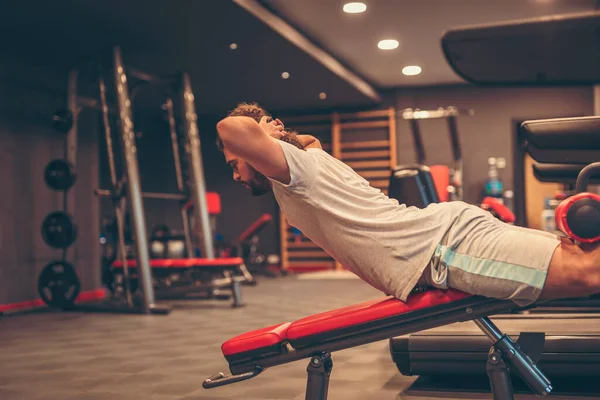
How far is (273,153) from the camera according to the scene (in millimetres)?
1664

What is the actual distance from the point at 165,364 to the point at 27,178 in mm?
3770

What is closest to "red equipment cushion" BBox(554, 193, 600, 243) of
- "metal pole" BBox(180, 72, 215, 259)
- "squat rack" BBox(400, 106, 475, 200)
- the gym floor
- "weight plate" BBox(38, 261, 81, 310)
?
the gym floor

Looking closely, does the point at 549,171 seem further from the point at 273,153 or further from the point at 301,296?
the point at 301,296

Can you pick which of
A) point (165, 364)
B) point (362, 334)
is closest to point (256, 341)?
point (362, 334)

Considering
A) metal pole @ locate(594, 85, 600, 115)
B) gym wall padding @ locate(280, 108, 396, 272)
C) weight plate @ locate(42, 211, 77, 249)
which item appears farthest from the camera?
gym wall padding @ locate(280, 108, 396, 272)

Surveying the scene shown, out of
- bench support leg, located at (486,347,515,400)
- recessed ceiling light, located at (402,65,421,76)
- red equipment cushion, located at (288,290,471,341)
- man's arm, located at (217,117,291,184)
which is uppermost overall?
recessed ceiling light, located at (402,65,421,76)

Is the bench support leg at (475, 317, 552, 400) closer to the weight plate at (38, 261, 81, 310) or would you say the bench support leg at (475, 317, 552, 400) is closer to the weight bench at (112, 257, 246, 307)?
the weight bench at (112, 257, 246, 307)

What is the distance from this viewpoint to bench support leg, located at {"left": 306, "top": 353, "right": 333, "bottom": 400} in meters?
1.74

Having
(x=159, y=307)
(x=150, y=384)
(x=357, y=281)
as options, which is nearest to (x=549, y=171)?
(x=150, y=384)

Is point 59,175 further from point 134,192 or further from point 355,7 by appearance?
point 355,7

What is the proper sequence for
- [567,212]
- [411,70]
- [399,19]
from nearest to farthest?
[567,212]
[399,19]
[411,70]

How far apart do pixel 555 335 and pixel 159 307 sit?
3847 millimetres

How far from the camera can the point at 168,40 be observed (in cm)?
633

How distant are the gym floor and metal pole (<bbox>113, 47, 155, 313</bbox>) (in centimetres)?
30
